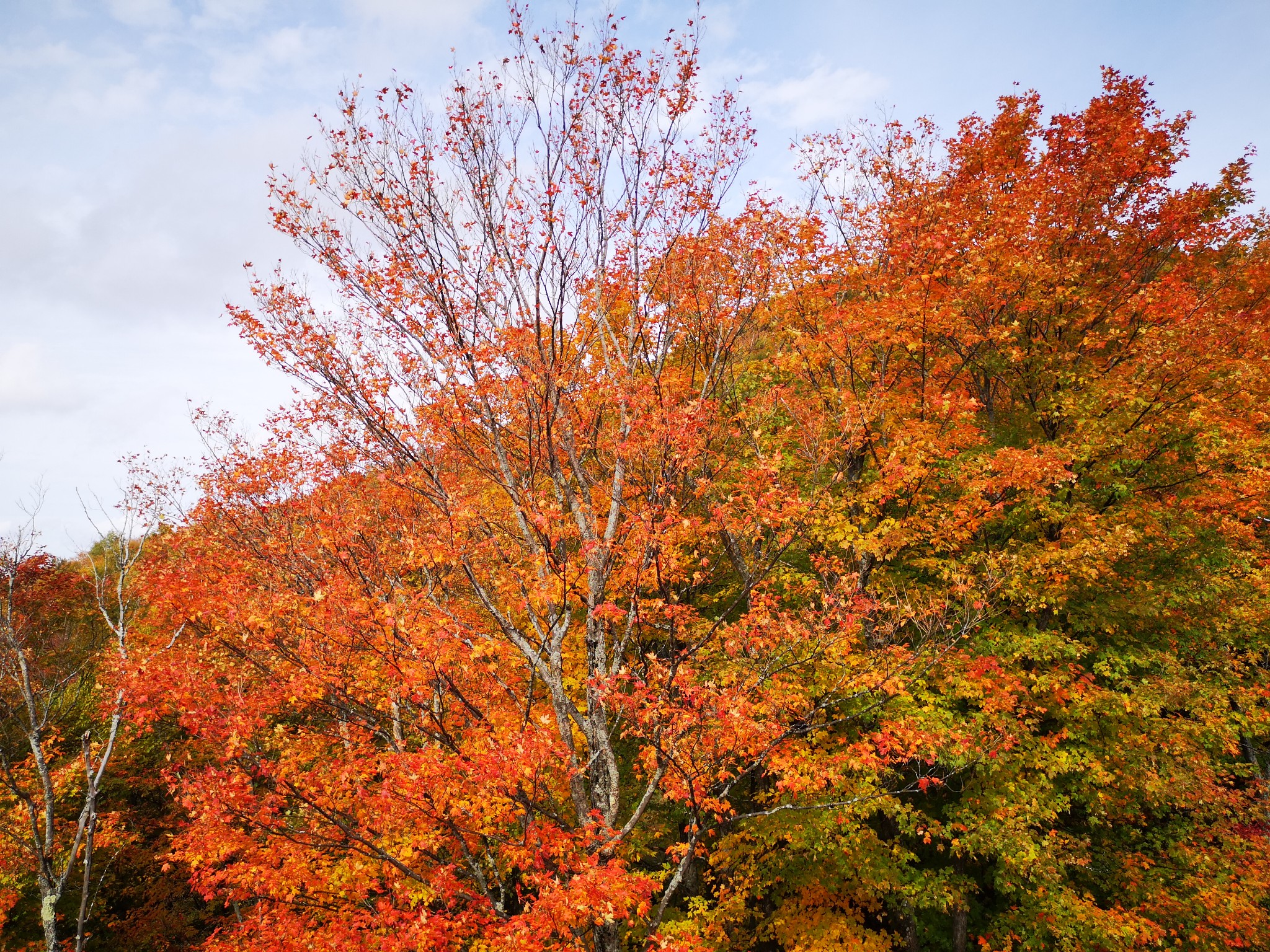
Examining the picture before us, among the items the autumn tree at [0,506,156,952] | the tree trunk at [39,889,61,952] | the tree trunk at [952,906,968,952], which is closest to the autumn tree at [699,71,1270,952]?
the tree trunk at [952,906,968,952]

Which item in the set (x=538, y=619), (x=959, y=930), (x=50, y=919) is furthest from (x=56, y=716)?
(x=959, y=930)

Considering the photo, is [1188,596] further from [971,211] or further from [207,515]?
[207,515]

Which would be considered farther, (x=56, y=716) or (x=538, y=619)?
(x=56, y=716)

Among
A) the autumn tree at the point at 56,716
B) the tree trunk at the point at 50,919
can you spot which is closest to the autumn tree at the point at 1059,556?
the tree trunk at the point at 50,919

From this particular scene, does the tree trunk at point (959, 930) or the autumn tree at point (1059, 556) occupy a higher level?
the autumn tree at point (1059, 556)

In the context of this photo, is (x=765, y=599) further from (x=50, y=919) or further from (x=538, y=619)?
(x=50, y=919)

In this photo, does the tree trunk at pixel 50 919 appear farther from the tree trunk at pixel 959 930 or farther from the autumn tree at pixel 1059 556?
the tree trunk at pixel 959 930

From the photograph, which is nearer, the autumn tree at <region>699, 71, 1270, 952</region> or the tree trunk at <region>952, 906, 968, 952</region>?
the autumn tree at <region>699, 71, 1270, 952</region>

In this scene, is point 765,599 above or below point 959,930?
above

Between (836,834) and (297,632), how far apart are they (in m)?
11.8

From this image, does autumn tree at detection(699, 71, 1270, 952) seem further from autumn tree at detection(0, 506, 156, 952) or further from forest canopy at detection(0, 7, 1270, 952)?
autumn tree at detection(0, 506, 156, 952)

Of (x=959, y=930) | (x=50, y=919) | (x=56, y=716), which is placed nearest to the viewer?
(x=50, y=919)

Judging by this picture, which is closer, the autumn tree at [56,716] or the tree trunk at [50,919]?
the tree trunk at [50,919]

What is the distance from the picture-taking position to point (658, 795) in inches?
559
